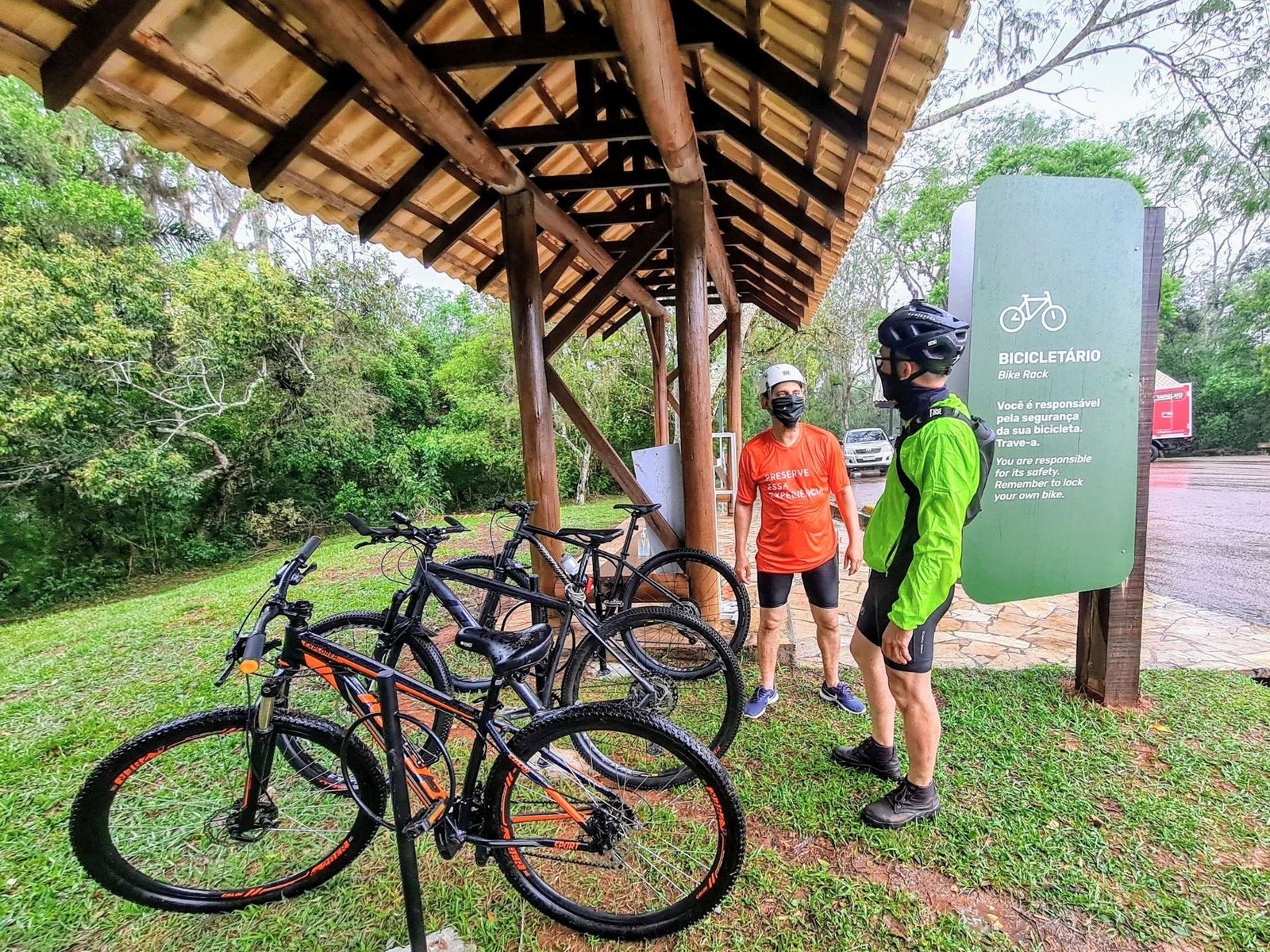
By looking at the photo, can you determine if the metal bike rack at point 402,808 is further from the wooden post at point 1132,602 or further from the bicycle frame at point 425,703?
the wooden post at point 1132,602

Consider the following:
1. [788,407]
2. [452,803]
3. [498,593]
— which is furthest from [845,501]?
[452,803]

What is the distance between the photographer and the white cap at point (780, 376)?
2666 mm

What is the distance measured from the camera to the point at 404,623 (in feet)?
7.43

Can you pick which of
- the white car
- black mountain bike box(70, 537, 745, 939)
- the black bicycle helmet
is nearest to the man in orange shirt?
the black bicycle helmet

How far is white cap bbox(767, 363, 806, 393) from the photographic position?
8.75 feet

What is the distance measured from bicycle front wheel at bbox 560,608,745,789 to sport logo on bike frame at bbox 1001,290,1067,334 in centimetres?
201

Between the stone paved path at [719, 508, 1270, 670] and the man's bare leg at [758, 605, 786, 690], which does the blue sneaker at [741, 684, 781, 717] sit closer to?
the man's bare leg at [758, 605, 786, 690]

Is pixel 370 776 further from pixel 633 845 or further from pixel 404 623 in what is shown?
pixel 633 845

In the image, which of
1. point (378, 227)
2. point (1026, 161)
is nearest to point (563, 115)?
point (378, 227)

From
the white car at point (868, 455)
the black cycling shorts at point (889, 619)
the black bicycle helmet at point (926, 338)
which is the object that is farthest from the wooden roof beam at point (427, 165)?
the white car at point (868, 455)

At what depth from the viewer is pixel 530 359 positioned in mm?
3354

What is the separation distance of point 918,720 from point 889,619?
0.44 metres

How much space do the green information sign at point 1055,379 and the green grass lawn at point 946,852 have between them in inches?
30.2

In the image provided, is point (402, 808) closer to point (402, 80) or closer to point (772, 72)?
point (402, 80)
